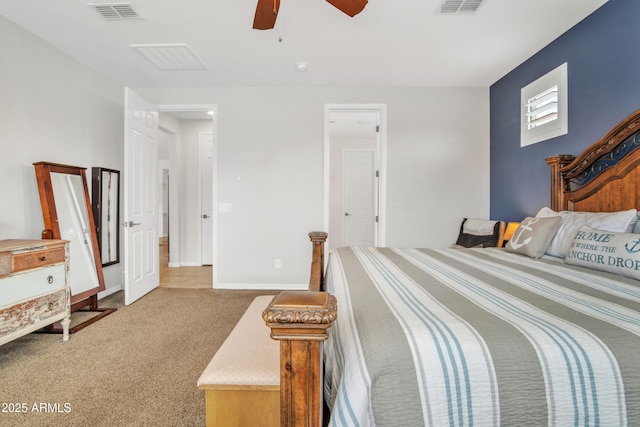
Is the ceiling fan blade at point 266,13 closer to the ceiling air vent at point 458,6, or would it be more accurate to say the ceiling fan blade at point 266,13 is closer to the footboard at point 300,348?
the ceiling air vent at point 458,6

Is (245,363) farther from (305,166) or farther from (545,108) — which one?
(545,108)

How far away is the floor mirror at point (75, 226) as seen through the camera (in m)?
2.52

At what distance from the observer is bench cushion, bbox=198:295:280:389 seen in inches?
42.9

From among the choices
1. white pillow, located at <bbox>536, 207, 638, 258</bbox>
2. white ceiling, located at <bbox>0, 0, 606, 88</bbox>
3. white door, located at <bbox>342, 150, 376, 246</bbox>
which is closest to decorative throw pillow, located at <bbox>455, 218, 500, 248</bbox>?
white pillow, located at <bbox>536, 207, 638, 258</bbox>

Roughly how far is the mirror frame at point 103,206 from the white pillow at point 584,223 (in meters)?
4.15

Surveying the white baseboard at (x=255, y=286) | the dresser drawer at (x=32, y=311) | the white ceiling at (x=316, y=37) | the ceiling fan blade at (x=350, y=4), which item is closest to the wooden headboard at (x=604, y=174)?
the white ceiling at (x=316, y=37)

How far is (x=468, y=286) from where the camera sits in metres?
1.24

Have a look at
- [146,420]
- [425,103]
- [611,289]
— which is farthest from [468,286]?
[425,103]

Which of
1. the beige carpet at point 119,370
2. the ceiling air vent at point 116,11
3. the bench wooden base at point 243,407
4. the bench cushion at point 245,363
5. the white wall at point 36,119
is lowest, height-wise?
the beige carpet at point 119,370

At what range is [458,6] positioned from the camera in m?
2.20

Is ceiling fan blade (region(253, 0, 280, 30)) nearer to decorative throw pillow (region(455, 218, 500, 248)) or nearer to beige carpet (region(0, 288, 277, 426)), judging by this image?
beige carpet (region(0, 288, 277, 426))

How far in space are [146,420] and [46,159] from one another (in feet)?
8.34

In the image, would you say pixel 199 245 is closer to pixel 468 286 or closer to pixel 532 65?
pixel 468 286

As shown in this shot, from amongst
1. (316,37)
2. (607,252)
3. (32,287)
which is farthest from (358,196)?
(32,287)
